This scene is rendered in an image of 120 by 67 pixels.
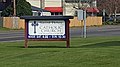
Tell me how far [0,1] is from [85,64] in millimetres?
67567

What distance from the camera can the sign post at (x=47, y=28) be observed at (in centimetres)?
1989

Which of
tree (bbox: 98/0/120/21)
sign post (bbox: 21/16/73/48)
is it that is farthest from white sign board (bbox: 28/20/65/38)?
tree (bbox: 98/0/120/21)

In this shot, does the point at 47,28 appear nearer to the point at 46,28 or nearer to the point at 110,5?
the point at 46,28

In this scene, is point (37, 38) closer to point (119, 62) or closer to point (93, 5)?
point (119, 62)

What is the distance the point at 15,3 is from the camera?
205 feet

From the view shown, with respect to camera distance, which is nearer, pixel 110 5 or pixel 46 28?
pixel 46 28

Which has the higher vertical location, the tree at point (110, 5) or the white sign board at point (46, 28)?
the tree at point (110, 5)

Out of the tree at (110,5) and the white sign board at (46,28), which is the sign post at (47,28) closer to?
the white sign board at (46,28)

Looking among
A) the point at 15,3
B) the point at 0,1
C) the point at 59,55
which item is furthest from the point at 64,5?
the point at 59,55

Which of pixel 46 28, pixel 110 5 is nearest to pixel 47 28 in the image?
pixel 46 28

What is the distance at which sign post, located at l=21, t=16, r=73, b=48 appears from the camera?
19891 millimetres

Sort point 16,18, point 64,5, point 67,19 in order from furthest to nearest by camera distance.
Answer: point 64,5 → point 16,18 → point 67,19

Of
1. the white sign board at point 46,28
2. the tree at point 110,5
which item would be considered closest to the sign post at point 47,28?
the white sign board at point 46,28

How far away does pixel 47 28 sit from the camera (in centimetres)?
2012
